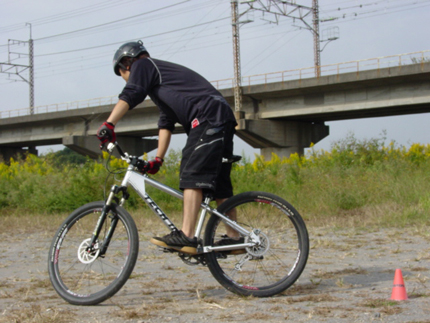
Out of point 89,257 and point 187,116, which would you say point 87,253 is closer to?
point 89,257

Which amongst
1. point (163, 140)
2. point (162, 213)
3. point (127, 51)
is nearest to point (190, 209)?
point (162, 213)

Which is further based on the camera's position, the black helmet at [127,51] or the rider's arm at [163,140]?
the rider's arm at [163,140]

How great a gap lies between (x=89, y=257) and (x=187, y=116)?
1.29 meters

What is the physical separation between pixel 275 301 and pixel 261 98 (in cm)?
3148

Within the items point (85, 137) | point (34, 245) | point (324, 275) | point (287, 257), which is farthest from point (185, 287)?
point (85, 137)

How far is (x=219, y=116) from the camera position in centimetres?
424

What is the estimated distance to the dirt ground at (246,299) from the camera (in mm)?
3384

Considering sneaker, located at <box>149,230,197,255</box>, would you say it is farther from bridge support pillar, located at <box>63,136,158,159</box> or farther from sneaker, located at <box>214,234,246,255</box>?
bridge support pillar, located at <box>63,136,158,159</box>

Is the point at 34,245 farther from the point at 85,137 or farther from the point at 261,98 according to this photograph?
the point at 85,137

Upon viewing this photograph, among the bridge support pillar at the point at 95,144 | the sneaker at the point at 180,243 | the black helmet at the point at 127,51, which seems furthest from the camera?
the bridge support pillar at the point at 95,144

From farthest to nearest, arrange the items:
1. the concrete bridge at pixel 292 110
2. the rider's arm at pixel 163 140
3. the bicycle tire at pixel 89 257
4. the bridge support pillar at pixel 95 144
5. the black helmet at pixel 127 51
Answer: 1. the bridge support pillar at pixel 95 144
2. the concrete bridge at pixel 292 110
3. the rider's arm at pixel 163 140
4. the black helmet at pixel 127 51
5. the bicycle tire at pixel 89 257

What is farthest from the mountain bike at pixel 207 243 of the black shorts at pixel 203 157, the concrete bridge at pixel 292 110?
the concrete bridge at pixel 292 110

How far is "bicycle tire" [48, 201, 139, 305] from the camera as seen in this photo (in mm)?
3992

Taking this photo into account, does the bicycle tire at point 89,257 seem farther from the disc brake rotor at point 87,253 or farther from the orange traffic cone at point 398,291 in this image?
the orange traffic cone at point 398,291
